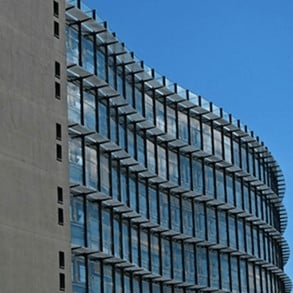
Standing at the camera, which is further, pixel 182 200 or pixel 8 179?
pixel 182 200

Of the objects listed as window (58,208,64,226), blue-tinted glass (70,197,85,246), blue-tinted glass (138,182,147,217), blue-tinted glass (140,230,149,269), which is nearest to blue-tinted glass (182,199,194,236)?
blue-tinted glass (140,230,149,269)

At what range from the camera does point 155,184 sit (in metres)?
75.9

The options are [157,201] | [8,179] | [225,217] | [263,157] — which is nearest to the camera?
[8,179]

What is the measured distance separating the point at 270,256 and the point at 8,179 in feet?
142

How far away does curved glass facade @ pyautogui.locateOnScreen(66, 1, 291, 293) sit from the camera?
214 ft

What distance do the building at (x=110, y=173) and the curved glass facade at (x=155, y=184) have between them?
0.11 meters

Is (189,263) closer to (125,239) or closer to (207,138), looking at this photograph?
(207,138)

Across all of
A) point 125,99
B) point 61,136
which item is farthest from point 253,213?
point 61,136

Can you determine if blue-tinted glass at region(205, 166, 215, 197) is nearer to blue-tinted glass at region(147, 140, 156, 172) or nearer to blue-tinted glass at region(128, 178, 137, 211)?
blue-tinted glass at region(147, 140, 156, 172)

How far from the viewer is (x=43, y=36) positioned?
204 ft

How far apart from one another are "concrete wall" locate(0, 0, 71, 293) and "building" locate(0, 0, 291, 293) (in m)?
0.08

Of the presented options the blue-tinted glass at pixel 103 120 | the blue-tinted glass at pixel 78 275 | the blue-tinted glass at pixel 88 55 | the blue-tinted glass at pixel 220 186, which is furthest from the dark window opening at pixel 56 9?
the blue-tinted glass at pixel 220 186

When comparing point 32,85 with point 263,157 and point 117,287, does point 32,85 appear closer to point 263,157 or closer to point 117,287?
point 117,287

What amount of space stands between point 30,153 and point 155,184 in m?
18.1
